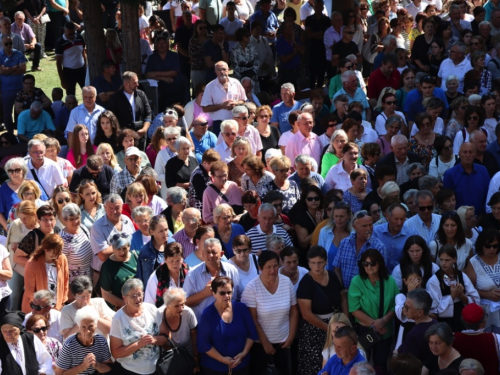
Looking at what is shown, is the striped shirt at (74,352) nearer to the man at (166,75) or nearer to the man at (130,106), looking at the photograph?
the man at (130,106)

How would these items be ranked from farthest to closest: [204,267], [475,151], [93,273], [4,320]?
[475,151], [93,273], [204,267], [4,320]

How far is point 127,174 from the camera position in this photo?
10.8 metres

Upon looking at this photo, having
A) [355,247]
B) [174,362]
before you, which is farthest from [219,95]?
[174,362]

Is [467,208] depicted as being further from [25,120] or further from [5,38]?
[5,38]

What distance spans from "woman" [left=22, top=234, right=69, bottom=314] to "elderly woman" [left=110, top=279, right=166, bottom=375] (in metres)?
1.12

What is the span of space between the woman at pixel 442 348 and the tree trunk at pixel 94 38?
823 centimetres

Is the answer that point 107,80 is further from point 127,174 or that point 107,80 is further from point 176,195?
point 176,195

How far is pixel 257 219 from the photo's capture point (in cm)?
992

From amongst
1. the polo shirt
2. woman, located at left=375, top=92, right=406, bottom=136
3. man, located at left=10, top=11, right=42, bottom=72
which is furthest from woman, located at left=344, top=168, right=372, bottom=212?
man, located at left=10, top=11, right=42, bottom=72

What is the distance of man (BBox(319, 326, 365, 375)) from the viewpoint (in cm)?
758

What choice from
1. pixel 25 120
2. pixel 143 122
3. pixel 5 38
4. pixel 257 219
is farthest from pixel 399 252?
pixel 5 38

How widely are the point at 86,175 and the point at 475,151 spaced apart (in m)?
4.51

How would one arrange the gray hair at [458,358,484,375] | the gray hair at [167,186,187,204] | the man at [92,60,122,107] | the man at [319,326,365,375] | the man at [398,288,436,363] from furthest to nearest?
the man at [92,60,122,107] < the gray hair at [167,186,187,204] < the man at [398,288,436,363] < the man at [319,326,365,375] < the gray hair at [458,358,484,375]

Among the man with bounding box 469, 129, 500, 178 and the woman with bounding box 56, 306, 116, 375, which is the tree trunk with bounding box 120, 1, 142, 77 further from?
the woman with bounding box 56, 306, 116, 375
